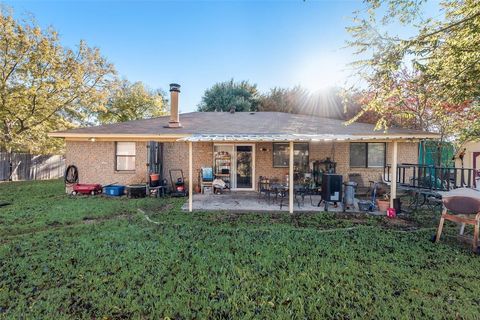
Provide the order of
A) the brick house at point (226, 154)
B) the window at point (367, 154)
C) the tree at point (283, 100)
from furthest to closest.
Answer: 1. the tree at point (283, 100)
2. the window at point (367, 154)
3. the brick house at point (226, 154)

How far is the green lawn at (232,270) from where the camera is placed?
104 inches

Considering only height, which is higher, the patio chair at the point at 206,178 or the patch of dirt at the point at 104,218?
the patio chair at the point at 206,178

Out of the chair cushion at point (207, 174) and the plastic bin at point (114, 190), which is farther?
the chair cushion at point (207, 174)

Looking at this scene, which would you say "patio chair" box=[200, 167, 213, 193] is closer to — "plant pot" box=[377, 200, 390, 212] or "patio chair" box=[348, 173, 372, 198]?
"patio chair" box=[348, 173, 372, 198]

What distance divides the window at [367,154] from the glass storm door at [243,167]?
479 cm

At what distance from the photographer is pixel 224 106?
75.2 feet

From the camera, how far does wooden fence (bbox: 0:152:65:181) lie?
52.1ft

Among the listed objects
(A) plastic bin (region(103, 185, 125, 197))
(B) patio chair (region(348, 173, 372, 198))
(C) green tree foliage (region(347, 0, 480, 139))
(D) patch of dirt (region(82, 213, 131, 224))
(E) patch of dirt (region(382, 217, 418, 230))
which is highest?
(C) green tree foliage (region(347, 0, 480, 139))

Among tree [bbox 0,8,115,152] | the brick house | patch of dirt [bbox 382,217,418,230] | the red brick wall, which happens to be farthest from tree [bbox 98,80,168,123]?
patch of dirt [bbox 382,217,418,230]

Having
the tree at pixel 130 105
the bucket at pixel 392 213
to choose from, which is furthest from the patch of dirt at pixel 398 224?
the tree at pixel 130 105

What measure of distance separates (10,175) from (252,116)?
17.4 m

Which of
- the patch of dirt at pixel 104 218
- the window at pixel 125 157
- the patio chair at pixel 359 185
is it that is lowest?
the patch of dirt at pixel 104 218

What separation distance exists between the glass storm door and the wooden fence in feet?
55.0

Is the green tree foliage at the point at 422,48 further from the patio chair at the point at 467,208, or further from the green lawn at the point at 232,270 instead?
the green lawn at the point at 232,270
